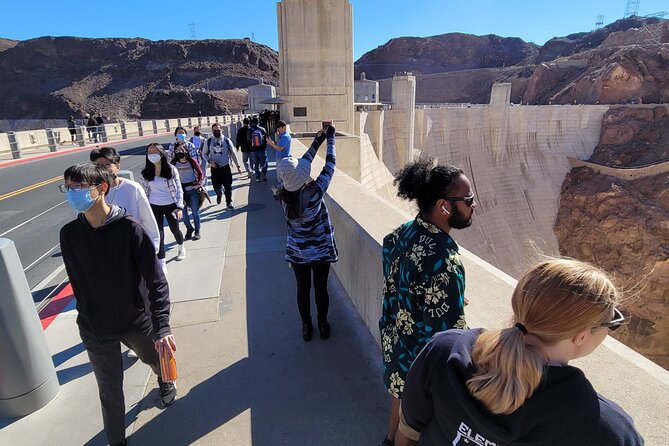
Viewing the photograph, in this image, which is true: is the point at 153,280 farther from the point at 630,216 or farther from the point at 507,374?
the point at 630,216

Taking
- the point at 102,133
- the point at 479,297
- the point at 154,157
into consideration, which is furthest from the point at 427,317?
the point at 102,133

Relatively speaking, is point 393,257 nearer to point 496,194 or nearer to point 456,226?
point 456,226

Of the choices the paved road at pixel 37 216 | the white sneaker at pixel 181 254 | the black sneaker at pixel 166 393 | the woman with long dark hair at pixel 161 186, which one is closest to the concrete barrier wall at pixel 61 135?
the paved road at pixel 37 216

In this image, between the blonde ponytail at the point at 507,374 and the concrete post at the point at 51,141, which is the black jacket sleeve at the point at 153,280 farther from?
the concrete post at the point at 51,141

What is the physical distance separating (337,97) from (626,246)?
3020 centimetres

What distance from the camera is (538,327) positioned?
3.35ft

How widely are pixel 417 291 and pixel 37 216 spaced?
1012 centimetres

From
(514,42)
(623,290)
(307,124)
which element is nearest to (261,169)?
(307,124)

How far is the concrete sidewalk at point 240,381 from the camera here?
253 centimetres

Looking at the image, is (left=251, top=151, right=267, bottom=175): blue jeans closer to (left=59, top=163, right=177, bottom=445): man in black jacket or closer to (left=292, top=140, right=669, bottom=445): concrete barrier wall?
(left=292, top=140, right=669, bottom=445): concrete barrier wall

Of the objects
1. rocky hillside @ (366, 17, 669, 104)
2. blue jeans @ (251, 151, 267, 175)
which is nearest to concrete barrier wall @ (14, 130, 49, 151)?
blue jeans @ (251, 151, 267, 175)

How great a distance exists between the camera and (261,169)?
10711 millimetres

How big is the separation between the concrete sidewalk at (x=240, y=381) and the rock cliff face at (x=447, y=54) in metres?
116

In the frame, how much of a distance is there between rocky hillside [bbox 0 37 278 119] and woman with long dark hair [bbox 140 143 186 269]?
72.2 meters
